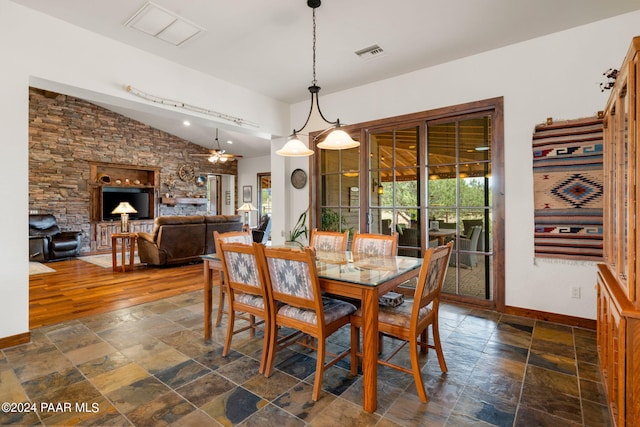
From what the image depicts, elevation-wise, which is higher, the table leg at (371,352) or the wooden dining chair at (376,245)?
the wooden dining chair at (376,245)

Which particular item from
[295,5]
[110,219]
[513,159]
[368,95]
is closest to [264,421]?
[295,5]

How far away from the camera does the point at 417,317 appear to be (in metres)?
1.90

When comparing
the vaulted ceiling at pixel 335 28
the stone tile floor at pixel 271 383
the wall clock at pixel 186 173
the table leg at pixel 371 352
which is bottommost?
the stone tile floor at pixel 271 383

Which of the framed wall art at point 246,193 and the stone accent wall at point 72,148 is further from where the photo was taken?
the framed wall art at point 246,193

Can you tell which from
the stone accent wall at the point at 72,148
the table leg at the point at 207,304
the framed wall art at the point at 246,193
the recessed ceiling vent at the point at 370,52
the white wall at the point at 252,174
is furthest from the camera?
the framed wall art at the point at 246,193

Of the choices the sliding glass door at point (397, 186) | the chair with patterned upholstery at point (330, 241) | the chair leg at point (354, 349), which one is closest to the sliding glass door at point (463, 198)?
the sliding glass door at point (397, 186)

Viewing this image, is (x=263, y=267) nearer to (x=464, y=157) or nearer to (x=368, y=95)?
(x=464, y=157)

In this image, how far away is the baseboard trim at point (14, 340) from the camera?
8.42ft

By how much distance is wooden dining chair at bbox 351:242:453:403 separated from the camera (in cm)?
187

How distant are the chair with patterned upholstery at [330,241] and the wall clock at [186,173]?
778 centimetres

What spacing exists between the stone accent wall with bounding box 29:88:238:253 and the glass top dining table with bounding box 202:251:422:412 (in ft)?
25.6

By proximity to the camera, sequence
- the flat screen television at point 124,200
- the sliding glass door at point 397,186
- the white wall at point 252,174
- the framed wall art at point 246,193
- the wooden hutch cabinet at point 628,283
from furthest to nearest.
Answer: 1. the framed wall art at point 246,193
2. the white wall at point 252,174
3. the flat screen television at point 124,200
4. the sliding glass door at point 397,186
5. the wooden hutch cabinet at point 628,283

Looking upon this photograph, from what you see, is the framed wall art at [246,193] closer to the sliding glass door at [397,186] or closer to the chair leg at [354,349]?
the sliding glass door at [397,186]

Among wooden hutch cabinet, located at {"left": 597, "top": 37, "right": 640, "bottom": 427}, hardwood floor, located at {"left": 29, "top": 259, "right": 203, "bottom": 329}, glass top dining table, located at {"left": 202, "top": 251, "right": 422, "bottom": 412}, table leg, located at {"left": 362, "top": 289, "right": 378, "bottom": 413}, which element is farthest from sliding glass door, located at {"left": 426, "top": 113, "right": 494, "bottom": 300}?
hardwood floor, located at {"left": 29, "top": 259, "right": 203, "bottom": 329}
